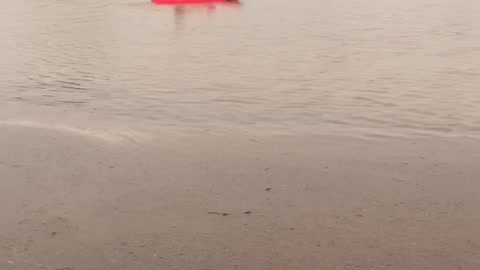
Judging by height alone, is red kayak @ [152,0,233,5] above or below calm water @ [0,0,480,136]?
below

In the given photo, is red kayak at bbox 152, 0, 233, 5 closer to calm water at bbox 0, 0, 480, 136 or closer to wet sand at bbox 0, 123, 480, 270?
calm water at bbox 0, 0, 480, 136

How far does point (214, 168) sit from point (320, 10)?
18878 millimetres

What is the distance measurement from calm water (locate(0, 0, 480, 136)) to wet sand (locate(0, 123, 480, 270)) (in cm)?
105


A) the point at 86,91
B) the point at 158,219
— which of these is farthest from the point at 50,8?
the point at 158,219

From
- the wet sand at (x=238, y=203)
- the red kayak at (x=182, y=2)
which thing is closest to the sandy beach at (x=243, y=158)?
the wet sand at (x=238, y=203)

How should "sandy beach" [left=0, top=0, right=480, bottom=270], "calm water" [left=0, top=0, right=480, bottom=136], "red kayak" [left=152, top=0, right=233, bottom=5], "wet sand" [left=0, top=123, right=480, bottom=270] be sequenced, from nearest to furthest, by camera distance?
1. "wet sand" [left=0, top=123, right=480, bottom=270]
2. "sandy beach" [left=0, top=0, right=480, bottom=270]
3. "calm water" [left=0, top=0, right=480, bottom=136]
4. "red kayak" [left=152, top=0, right=233, bottom=5]

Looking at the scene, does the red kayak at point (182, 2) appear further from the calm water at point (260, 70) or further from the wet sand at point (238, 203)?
the wet sand at point (238, 203)

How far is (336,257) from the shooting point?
4211 mm

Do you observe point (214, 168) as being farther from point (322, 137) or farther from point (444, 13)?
point (444, 13)

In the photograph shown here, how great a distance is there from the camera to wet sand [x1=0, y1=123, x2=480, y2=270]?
168 inches

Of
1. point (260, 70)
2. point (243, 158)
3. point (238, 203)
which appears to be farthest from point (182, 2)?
point (238, 203)

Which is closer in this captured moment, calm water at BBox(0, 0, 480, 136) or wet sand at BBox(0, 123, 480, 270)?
wet sand at BBox(0, 123, 480, 270)

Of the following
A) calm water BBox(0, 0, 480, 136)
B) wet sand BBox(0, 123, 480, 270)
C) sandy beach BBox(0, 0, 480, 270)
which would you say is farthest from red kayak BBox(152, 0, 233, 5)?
wet sand BBox(0, 123, 480, 270)

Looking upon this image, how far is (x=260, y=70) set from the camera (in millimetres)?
11922
